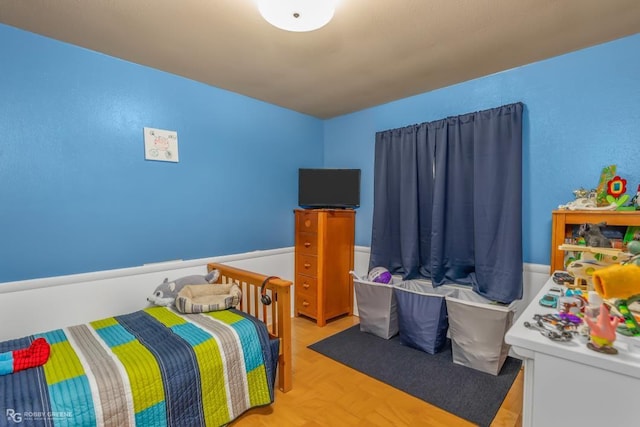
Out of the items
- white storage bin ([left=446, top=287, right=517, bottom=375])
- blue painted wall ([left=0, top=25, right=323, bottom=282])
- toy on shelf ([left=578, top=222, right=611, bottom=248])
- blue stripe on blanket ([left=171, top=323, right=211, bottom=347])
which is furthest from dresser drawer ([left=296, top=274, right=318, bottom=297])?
toy on shelf ([left=578, top=222, right=611, bottom=248])

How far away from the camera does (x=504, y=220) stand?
7.06 feet

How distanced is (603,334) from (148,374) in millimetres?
1674

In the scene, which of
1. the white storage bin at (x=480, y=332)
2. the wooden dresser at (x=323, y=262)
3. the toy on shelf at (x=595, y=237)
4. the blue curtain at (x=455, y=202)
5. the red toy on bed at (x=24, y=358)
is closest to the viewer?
the red toy on bed at (x=24, y=358)

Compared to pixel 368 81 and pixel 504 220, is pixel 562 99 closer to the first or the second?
pixel 504 220

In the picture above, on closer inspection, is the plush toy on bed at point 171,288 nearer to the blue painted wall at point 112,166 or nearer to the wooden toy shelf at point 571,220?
the blue painted wall at point 112,166

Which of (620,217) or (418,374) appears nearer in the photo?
(620,217)

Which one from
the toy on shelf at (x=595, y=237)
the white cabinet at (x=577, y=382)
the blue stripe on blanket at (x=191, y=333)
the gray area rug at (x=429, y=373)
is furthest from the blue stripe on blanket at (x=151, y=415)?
the toy on shelf at (x=595, y=237)

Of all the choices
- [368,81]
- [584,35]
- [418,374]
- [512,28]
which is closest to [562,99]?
[584,35]

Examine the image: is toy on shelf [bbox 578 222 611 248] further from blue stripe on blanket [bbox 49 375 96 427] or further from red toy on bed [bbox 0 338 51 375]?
red toy on bed [bbox 0 338 51 375]

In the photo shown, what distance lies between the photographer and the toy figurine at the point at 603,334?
0.76 metres

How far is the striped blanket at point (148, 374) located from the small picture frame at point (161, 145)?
1.13m

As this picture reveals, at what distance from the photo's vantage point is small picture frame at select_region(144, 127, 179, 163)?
7.11ft

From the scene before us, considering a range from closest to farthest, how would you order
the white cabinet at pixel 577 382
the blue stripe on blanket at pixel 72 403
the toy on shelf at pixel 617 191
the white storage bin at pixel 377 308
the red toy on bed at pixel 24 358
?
the white cabinet at pixel 577 382, the blue stripe on blanket at pixel 72 403, the red toy on bed at pixel 24 358, the toy on shelf at pixel 617 191, the white storage bin at pixel 377 308

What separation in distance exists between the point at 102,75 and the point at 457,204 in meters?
2.79
